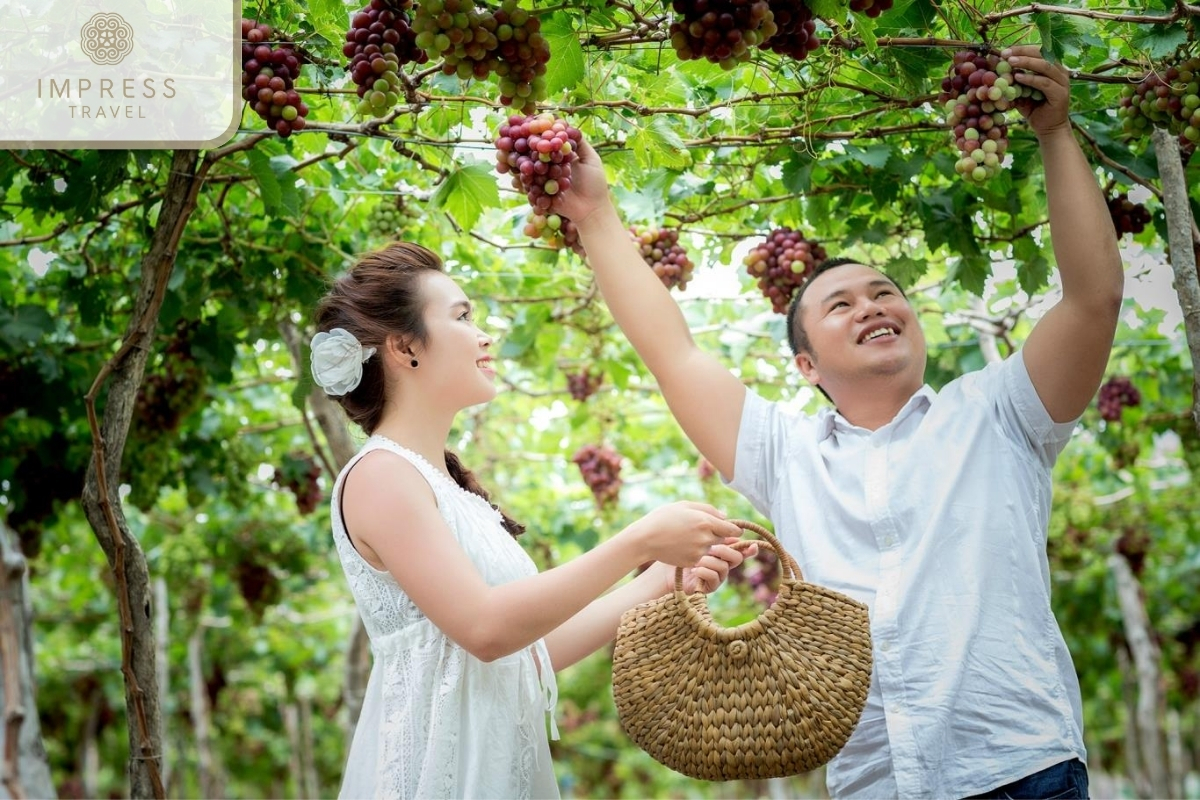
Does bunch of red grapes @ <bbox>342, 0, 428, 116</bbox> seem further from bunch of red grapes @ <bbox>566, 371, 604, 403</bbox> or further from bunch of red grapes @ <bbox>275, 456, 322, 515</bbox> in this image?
bunch of red grapes @ <bbox>275, 456, 322, 515</bbox>

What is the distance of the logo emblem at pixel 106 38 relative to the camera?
2416 mm

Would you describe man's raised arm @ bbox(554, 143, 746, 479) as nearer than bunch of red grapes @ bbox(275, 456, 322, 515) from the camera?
Yes

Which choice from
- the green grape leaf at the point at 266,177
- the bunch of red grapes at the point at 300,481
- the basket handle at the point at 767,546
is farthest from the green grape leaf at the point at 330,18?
the bunch of red grapes at the point at 300,481

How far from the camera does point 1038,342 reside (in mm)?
2180

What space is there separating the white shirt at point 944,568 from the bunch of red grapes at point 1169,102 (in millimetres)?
546

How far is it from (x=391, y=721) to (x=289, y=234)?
2055 millimetres

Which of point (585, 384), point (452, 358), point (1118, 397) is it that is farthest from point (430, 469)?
point (1118, 397)

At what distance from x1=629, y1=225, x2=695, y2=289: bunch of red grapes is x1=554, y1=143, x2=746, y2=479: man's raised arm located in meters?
0.65

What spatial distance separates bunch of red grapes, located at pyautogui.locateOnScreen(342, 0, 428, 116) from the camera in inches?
75.9

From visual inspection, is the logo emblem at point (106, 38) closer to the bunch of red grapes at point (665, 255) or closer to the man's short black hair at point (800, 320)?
the bunch of red grapes at point (665, 255)

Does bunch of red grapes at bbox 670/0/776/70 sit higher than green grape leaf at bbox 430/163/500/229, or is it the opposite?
green grape leaf at bbox 430/163/500/229

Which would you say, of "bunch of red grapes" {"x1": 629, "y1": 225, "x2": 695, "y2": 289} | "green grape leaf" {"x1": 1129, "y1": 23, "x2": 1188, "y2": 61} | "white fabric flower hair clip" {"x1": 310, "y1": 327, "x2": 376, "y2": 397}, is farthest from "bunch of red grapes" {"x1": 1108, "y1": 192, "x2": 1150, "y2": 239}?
"white fabric flower hair clip" {"x1": 310, "y1": 327, "x2": 376, "y2": 397}

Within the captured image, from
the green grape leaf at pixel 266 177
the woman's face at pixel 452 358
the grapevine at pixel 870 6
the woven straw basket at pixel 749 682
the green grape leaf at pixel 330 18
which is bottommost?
the woven straw basket at pixel 749 682

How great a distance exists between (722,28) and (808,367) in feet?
3.20
